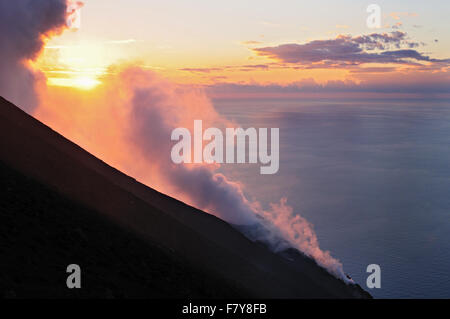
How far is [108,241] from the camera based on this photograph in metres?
20.7

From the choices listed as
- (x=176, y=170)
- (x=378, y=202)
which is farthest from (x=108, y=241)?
(x=378, y=202)

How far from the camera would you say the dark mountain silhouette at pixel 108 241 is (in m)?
16.8

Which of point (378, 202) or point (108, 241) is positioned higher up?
point (378, 202)

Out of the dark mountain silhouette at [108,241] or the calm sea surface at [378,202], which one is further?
the calm sea surface at [378,202]

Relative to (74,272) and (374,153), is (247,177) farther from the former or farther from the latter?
(74,272)

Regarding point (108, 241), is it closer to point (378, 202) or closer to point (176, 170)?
point (176, 170)

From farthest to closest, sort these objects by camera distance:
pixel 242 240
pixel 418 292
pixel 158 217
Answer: pixel 418 292 < pixel 242 240 < pixel 158 217

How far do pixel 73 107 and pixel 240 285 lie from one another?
118252mm

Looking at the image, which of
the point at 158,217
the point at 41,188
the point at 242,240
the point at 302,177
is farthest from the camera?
the point at 302,177

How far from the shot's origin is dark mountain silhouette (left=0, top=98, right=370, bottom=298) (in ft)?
55.0

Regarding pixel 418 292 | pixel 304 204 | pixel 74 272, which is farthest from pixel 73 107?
pixel 74 272

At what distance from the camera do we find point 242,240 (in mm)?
32938

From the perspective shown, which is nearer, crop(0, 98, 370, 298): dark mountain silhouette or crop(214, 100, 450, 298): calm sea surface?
crop(0, 98, 370, 298): dark mountain silhouette
